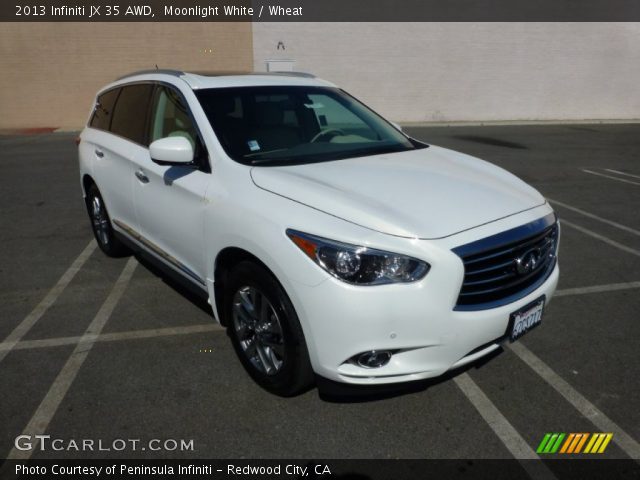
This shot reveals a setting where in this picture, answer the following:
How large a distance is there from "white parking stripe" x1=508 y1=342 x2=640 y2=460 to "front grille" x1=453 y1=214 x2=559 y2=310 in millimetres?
691

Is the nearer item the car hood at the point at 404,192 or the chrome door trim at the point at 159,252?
the car hood at the point at 404,192

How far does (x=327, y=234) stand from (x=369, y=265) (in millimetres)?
249

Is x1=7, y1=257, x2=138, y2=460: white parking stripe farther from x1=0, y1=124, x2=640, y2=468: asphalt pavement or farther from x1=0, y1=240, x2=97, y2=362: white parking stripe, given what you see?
x1=0, y1=240, x2=97, y2=362: white parking stripe

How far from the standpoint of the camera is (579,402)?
2.97 meters

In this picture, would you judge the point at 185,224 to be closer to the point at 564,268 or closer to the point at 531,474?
the point at 531,474

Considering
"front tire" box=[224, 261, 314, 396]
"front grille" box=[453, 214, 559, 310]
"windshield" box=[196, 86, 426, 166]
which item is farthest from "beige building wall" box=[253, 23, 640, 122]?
"front grille" box=[453, 214, 559, 310]

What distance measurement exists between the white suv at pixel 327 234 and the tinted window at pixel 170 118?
0.6 inches

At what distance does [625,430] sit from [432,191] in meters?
1.66

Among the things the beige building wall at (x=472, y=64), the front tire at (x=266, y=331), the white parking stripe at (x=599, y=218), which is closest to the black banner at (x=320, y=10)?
the beige building wall at (x=472, y=64)

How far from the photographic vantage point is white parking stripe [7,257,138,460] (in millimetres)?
2742

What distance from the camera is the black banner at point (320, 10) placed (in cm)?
1684

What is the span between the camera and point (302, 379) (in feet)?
8.95

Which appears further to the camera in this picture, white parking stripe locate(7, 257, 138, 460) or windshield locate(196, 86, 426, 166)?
windshield locate(196, 86, 426, 166)

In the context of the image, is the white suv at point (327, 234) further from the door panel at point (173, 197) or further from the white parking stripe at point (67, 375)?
the white parking stripe at point (67, 375)
